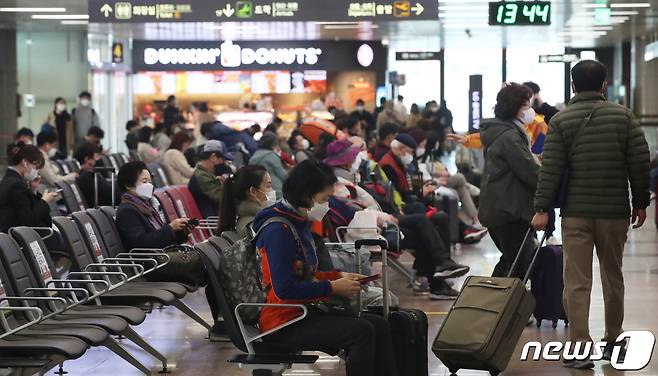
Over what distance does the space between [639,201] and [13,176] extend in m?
5.05

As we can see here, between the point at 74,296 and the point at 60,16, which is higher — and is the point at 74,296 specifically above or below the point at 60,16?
below

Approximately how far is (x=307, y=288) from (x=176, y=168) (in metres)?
9.72

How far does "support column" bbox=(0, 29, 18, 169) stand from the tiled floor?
53.0 feet

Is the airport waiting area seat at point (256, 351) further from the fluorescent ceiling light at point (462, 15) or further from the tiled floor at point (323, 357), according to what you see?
the fluorescent ceiling light at point (462, 15)

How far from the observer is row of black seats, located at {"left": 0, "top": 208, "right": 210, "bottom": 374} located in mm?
5555

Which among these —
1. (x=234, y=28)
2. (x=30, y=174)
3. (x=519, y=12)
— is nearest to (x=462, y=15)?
(x=234, y=28)

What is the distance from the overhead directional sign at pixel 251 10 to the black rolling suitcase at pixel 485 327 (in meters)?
9.57

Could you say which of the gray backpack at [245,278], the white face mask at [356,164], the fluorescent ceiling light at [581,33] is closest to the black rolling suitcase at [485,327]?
the gray backpack at [245,278]

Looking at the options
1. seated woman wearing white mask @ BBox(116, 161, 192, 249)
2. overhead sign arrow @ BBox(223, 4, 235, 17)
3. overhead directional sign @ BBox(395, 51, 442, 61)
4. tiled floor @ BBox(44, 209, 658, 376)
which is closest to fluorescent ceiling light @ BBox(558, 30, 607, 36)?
overhead directional sign @ BBox(395, 51, 442, 61)

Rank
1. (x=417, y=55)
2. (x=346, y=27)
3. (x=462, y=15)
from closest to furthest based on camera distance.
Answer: (x=462, y=15), (x=346, y=27), (x=417, y=55)

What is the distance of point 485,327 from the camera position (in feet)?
21.0

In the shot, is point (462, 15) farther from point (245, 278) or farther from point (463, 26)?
point (245, 278)

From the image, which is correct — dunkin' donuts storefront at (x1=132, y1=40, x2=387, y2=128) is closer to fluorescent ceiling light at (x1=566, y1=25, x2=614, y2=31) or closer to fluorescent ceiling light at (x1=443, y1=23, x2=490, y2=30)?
fluorescent ceiling light at (x1=443, y1=23, x2=490, y2=30)

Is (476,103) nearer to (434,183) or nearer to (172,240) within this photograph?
(434,183)
